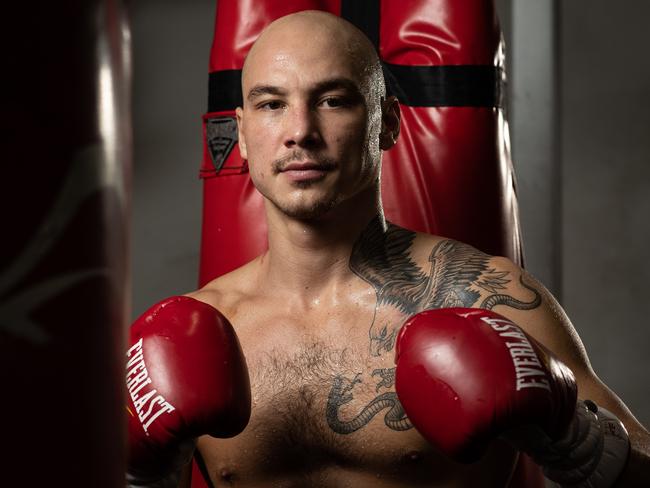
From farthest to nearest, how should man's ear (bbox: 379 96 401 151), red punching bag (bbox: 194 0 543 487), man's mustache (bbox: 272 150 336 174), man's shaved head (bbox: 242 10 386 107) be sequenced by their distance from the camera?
red punching bag (bbox: 194 0 543 487) < man's ear (bbox: 379 96 401 151) < man's shaved head (bbox: 242 10 386 107) < man's mustache (bbox: 272 150 336 174)

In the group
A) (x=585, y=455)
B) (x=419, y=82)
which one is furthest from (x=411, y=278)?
(x=419, y=82)

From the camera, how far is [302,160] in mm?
1643

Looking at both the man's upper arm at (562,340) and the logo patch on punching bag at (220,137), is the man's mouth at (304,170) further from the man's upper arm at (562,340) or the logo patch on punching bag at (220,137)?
the logo patch on punching bag at (220,137)

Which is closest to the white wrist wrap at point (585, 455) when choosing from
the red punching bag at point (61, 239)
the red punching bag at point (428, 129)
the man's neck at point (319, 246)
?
the man's neck at point (319, 246)

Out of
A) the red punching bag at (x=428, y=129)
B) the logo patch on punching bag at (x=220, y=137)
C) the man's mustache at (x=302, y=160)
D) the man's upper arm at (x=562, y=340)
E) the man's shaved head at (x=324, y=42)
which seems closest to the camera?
the man's upper arm at (x=562, y=340)

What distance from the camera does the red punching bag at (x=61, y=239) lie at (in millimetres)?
462

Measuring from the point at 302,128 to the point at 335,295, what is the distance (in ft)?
1.08

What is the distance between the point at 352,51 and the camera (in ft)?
5.83

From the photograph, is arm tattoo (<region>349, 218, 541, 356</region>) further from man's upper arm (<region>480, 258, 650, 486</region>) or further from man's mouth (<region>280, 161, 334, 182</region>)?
man's mouth (<region>280, 161, 334, 182</region>)

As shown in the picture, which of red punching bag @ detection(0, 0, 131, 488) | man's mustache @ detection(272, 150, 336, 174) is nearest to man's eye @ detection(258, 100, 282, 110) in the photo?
man's mustache @ detection(272, 150, 336, 174)

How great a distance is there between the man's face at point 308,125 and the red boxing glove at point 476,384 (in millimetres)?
432

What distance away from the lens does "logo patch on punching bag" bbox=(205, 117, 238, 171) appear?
224cm

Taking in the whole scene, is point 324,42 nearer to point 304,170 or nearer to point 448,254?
point 304,170

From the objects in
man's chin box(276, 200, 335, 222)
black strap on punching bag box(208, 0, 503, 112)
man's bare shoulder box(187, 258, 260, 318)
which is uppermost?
black strap on punching bag box(208, 0, 503, 112)
